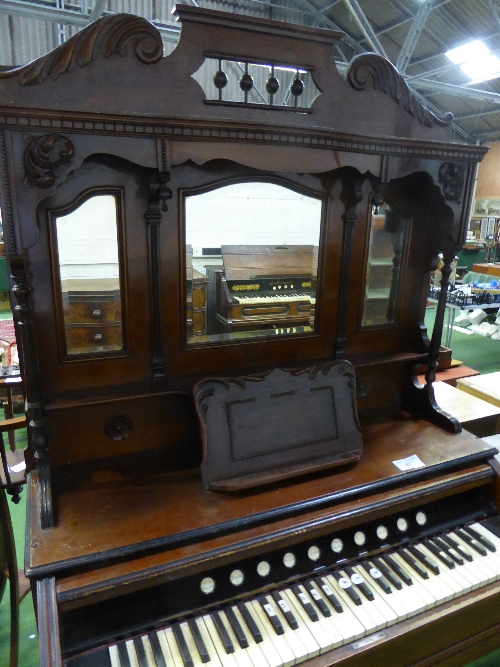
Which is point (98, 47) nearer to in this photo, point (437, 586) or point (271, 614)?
point (271, 614)

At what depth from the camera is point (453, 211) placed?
1953mm

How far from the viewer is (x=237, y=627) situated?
4.53ft

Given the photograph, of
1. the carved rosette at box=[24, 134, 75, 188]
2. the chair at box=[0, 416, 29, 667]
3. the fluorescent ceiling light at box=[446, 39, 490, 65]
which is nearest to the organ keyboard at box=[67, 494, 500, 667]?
the chair at box=[0, 416, 29, 667]

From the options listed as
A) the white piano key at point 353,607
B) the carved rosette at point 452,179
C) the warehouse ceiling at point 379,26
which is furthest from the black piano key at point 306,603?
the warehouse ceiling at point 379,26

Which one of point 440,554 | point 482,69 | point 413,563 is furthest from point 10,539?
point 482,69

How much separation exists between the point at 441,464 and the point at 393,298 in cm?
77

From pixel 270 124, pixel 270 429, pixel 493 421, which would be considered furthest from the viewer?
pixel 493 421

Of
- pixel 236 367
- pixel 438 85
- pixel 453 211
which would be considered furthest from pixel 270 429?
pixel 438 85

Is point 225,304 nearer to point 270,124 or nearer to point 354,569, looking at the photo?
point 270,124

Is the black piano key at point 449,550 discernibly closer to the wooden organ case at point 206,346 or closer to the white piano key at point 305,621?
the wooden organ case at point 206,346

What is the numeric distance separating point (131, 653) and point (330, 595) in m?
0.62

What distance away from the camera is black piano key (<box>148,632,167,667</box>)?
4.16 feet

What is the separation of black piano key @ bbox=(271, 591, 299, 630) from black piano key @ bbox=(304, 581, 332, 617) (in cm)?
9

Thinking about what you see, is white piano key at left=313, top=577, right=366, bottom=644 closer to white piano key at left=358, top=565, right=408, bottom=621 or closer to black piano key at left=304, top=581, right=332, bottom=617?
black piano key at left=304, top=581, right=332, bottom=617
